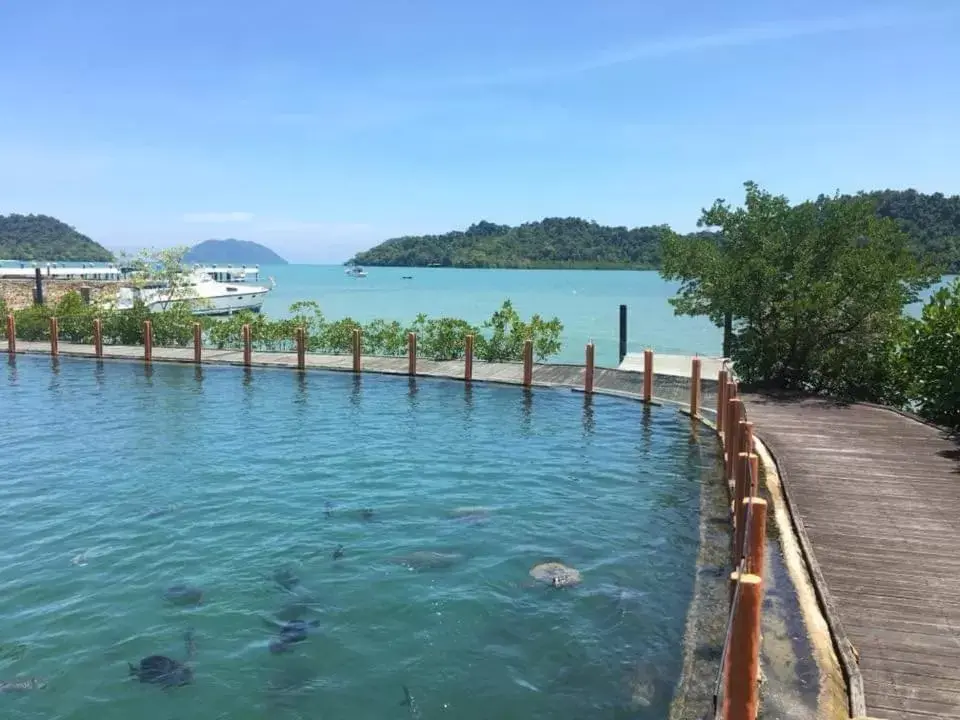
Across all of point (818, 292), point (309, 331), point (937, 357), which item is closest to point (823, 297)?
point (818, 292)

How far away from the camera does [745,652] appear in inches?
199

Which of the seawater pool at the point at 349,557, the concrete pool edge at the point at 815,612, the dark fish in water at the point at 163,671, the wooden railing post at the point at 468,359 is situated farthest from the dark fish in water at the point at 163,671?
the wooden railing post at the point at 468,359

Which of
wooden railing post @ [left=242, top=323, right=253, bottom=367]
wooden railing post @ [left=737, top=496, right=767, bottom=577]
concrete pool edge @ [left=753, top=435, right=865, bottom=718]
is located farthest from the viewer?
wooden railing post @ [left=242, top=323, right=253, bottom=367]

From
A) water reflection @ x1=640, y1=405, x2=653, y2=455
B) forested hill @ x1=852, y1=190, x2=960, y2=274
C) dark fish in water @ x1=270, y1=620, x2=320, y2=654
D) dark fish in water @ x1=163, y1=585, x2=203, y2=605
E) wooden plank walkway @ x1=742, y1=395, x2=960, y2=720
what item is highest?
forested hill @ x1=852, y1=190, x2=960, y2=274

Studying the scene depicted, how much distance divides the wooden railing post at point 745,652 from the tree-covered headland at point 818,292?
44.0ft

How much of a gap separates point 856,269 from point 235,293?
50.9 meters

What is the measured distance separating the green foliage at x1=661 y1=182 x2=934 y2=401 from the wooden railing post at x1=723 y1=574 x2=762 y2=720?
1407 centimetres

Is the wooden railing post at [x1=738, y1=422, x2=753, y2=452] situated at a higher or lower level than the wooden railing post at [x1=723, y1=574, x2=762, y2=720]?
higher

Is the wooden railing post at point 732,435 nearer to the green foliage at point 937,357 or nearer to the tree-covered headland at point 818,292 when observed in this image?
the green foliage at point 937,357

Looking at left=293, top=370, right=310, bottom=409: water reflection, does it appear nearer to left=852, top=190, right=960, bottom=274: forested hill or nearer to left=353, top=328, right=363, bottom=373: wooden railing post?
left=353, top=328, right=363, bottom=373: wooden railing post

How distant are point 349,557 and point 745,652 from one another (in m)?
6.31

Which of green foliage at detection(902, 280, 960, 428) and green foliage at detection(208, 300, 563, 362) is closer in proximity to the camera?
green foliage at detection(902, 280, 960, 428)

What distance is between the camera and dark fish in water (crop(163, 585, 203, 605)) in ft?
29.5

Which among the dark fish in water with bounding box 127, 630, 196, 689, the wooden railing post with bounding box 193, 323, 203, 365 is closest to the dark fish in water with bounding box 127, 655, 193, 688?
the dark fish in water with bounding box 127, 630, 196, 689
